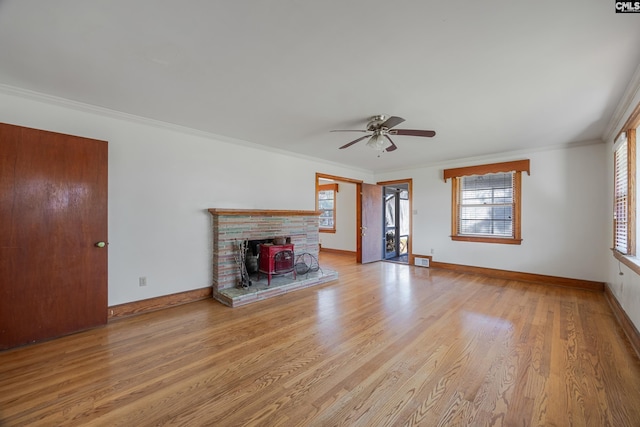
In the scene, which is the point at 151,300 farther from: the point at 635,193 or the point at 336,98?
the point at 635,193

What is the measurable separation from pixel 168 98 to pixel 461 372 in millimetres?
3739

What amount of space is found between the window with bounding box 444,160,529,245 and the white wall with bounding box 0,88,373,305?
14.1 ft

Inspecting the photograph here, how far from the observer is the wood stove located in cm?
407

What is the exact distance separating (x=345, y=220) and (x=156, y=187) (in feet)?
18.3

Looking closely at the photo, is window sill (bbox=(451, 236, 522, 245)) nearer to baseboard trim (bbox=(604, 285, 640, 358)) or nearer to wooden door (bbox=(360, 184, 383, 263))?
baseboard trim (bbox=(604, 285, 640, 358))

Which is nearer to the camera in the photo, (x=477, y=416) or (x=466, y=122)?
(x=477, y=416)

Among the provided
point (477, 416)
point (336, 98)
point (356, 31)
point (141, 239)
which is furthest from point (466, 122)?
point (141, 239)

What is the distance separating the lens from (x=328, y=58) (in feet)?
6.63

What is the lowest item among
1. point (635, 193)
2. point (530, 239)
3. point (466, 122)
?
point (530, 239)

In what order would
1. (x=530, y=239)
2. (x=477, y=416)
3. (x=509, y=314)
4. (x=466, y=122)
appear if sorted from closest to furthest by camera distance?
(x=477, y=416), (x=509, y=314), (x=466, y=122), (x=530, y=239)

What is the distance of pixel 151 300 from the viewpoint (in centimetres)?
328

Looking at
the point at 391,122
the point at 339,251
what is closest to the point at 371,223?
the point at 339,251

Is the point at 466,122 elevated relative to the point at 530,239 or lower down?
elevated

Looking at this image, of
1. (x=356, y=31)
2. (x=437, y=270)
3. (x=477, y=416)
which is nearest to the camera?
(x=477, y=416)
